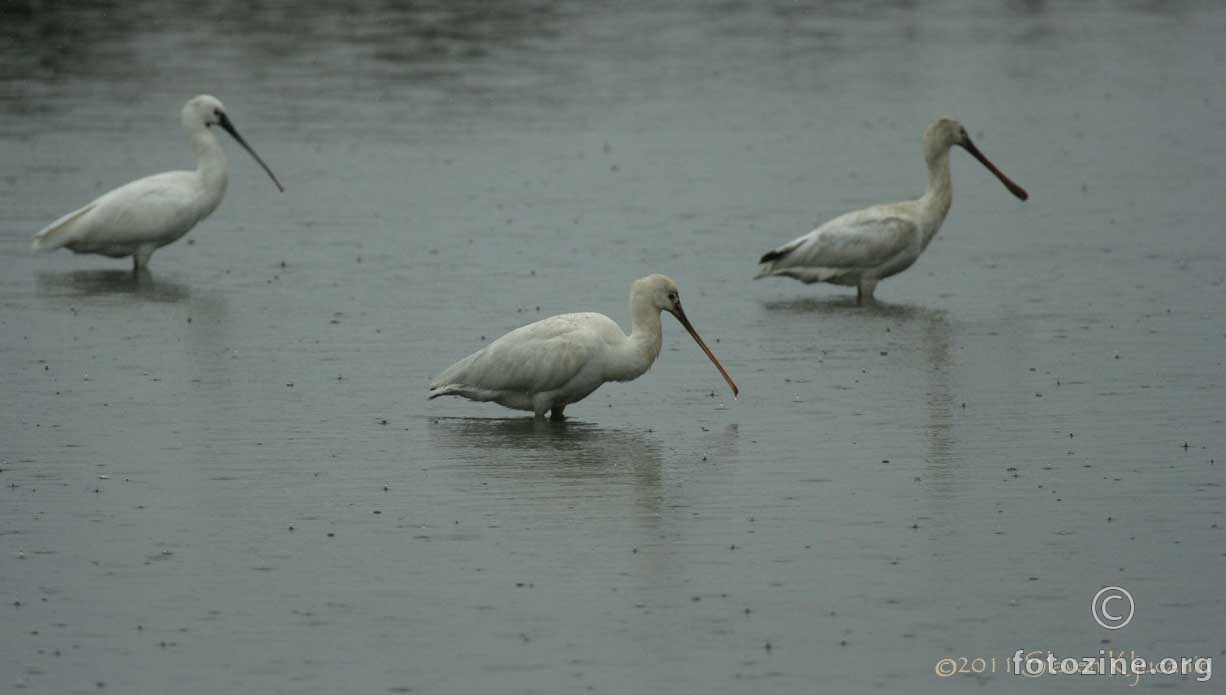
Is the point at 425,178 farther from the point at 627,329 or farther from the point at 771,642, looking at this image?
the point at 771,642

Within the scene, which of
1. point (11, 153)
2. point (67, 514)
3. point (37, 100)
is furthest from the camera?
point (37, 100)

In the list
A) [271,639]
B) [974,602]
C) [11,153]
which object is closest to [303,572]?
[271,639]

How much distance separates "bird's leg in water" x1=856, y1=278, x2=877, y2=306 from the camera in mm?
17078

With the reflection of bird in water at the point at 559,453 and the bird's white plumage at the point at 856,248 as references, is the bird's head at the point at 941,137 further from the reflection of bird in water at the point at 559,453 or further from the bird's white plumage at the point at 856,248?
the reflection of bird in water at the point at 559,453

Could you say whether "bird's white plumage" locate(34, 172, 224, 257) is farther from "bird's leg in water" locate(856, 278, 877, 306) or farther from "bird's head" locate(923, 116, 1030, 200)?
"bird's head" locate(923, 116, 1030, 200)

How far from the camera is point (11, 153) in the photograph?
24672 mm

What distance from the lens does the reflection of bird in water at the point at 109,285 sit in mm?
17297

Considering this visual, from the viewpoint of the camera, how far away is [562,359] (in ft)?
41.0

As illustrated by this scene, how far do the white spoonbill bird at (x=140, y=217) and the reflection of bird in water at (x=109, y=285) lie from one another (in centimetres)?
20

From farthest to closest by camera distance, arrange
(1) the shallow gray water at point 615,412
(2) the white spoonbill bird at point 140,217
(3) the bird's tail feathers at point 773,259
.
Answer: (2) the white spoonbill bird at point 140,217 → (3) the bird's tail feathers at point 773,259 → (1) the shallow gray water at point 615,412

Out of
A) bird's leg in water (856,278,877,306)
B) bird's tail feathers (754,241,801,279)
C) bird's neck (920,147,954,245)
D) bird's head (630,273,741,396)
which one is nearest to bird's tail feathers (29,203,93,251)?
bird's tail feathers (754,241,801,279)

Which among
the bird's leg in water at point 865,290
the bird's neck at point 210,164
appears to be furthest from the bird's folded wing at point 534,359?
the bird's neck at point 210,164

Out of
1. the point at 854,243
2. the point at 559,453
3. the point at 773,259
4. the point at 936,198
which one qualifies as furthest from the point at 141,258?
the point at 559,453

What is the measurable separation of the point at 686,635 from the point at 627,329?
23.7 ft
